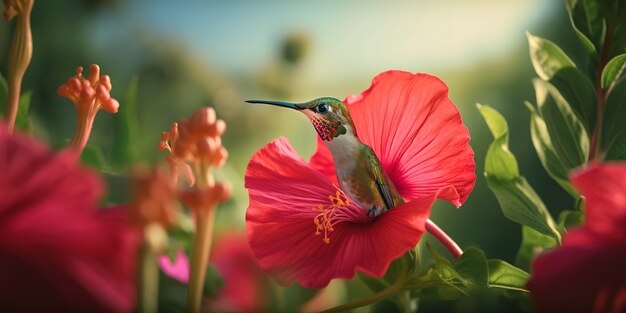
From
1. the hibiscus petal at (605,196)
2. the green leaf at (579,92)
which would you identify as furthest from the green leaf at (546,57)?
the hibiscus petal at (605,196)

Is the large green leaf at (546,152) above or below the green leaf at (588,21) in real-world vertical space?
below

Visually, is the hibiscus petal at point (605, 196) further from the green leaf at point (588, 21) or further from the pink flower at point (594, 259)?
the green leaf at point (588, 21)

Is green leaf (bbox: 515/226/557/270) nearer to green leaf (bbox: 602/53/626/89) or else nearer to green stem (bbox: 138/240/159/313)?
green leaf (bbox: 602/53/626/89)

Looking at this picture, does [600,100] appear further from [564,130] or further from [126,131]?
[126,131]

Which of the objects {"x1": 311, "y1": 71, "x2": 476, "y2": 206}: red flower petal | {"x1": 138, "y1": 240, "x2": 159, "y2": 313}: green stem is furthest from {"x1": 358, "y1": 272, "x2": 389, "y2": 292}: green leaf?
{"x1": 138, "y1": 240, "x2": 159, "y2": 313}: green stem

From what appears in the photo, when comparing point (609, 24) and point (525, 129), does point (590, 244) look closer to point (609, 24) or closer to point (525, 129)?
point (609, 24)

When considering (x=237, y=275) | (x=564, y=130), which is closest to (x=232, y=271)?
(x=237, y=275)
